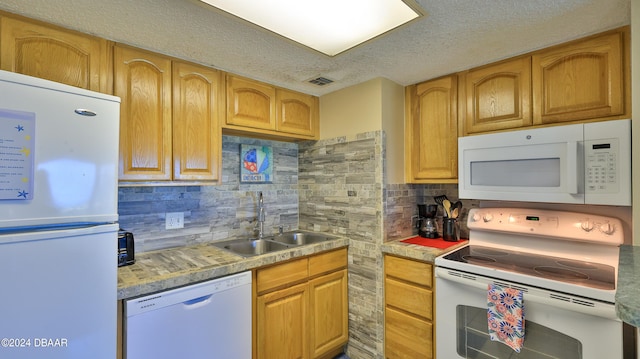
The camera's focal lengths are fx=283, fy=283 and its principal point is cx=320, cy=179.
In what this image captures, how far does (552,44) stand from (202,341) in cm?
257

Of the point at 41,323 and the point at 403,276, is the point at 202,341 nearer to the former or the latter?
the point at 41,323

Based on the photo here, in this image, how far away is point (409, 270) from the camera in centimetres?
194

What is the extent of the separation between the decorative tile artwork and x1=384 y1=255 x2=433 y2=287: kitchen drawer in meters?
1.24

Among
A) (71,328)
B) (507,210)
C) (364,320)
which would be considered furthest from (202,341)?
(507,210)

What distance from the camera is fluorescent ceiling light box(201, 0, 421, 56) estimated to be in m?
1.23

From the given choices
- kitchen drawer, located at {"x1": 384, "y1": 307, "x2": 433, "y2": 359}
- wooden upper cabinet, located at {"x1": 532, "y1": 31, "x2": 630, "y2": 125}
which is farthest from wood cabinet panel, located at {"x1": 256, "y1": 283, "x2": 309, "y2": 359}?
wooden upper cabinet, located at {"x1": 532, "y1": 31, "x2": 630, "y2": 125}

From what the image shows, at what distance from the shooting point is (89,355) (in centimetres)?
109

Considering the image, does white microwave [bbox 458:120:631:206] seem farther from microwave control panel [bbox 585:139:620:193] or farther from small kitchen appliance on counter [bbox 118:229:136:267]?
small kitchen appliance on counter [bbox 118:229:136:267]

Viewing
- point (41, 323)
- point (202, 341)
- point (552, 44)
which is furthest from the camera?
point (552, 44)

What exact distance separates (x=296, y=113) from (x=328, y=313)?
5.33 feet

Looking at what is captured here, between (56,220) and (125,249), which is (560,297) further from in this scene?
(125,249)

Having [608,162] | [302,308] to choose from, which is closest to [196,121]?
[302,308]

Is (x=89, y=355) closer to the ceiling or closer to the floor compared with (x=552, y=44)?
closer to the floor

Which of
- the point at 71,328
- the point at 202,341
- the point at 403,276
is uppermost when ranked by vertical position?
the point at 71,328
